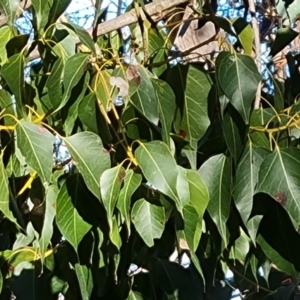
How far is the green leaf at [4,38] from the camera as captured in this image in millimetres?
839

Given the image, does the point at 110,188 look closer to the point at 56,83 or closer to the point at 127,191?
the point at 127,191

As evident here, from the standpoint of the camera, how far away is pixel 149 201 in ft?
2.44

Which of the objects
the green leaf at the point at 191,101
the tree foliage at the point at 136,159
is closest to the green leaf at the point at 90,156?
the tree foliage at the point at 136,159

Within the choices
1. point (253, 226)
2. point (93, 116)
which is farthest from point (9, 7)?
point (253, 226)

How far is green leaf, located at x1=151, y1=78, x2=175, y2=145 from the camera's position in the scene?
2.38 ft

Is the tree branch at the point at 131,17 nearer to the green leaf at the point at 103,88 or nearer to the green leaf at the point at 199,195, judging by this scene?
A: the green leaf at the point at 103,88

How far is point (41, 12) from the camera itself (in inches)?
29.1

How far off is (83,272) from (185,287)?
0.15 metres

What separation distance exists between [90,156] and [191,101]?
155 mm

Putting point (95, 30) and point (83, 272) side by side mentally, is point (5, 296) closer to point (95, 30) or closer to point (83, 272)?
point (83, 272)

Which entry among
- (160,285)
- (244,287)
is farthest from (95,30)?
(244,287)

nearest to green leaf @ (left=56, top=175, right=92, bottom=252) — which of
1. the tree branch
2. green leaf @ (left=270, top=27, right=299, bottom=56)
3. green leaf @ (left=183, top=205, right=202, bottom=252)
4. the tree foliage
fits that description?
the tree foliage

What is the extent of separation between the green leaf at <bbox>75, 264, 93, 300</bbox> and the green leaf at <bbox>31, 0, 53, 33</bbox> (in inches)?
11.0

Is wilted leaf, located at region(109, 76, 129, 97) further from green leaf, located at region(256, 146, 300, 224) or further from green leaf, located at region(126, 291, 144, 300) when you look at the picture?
green leaf, located at region(126, 291, 144, 300)
